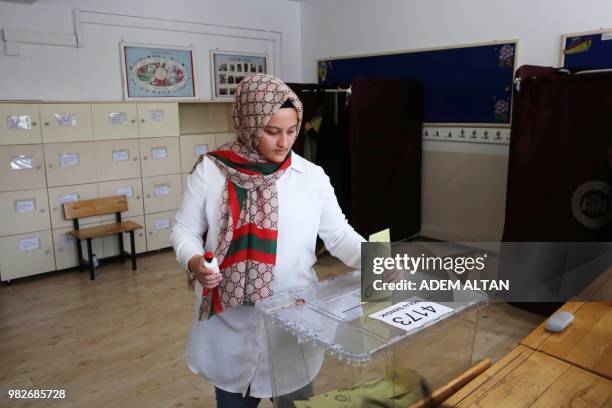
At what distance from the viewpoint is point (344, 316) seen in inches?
42.0

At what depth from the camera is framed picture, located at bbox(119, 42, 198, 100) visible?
447 centimetres

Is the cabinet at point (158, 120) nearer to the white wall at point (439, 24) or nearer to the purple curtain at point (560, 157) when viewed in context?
the white wall at point (439, 24)

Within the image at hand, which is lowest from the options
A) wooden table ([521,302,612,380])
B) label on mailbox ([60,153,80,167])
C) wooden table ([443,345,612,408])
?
wooden table ([443,345,612,408])

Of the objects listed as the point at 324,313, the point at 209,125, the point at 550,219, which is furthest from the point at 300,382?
the point at 209,125

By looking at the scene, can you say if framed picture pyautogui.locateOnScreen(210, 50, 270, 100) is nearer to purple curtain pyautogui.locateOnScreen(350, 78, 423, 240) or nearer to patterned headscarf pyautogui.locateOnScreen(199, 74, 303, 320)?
purple curtain pyautogui.locateOnScreen(350, 78, 423, 240)

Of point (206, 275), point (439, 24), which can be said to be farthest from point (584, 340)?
point (439, 24)

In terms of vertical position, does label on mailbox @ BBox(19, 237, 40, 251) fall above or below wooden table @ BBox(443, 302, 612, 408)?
below

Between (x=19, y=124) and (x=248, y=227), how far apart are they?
10.7 ft

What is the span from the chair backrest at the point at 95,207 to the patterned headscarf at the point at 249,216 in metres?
3.22

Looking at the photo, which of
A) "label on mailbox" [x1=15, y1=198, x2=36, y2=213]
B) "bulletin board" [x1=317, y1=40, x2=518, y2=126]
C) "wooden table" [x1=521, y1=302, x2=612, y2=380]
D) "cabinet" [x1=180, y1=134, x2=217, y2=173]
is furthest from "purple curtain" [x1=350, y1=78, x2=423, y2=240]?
"wooden table" [x1=521, y1=302, x2=612, y2=380]

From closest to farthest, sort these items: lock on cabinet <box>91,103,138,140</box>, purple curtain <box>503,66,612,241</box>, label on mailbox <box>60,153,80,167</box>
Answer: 1. purple curtain <box>503,66,612,241</box>
2. label on mailbox <box>60,153,80,167</box>
3. lock on cabinet <box>91,103,138,140</box>

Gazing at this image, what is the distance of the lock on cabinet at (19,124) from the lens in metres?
3.66

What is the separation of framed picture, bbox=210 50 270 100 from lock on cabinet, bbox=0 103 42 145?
73.7 inches

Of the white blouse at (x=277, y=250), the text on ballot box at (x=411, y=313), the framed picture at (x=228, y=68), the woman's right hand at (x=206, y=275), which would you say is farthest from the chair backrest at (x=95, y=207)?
the text on ballot box at (x=411, y=313)
